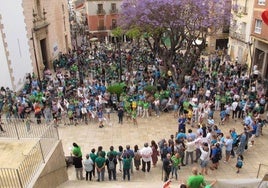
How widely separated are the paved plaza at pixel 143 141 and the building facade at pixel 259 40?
991 centimetres

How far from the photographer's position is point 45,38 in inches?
1086

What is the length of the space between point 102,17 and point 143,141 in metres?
36.0

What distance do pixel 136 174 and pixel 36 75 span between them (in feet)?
52.4

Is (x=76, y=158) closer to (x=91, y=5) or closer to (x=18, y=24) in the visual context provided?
(x=18, y=24)

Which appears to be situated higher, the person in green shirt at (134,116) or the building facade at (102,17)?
the building facade at (102,17)

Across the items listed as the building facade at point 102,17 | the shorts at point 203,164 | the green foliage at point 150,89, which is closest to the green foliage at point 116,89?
the green foliage at point 150,89

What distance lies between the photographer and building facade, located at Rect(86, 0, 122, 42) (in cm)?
4583

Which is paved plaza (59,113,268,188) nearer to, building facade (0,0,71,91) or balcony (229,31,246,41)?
building facade (0,0,71,91)

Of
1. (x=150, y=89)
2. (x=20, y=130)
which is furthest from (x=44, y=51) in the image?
(x=20, y=130)

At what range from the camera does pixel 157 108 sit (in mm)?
16844

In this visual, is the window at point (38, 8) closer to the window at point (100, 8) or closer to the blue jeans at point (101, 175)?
the blue jeans at point (101, 175)

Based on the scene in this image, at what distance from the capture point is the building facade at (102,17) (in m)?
45.8

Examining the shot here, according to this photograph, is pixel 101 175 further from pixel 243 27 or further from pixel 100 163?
pixel 243 27

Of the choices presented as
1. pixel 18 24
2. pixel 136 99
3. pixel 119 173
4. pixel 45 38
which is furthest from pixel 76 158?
pixel 45 38
